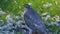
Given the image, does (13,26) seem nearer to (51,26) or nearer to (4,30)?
(4,30)

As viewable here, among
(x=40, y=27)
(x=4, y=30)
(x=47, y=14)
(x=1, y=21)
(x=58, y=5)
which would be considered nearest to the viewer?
(x=40, y=27)

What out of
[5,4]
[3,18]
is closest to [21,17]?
[3,18]

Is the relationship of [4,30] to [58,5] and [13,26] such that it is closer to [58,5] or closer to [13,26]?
[13,26]

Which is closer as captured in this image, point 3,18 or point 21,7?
point 3,18

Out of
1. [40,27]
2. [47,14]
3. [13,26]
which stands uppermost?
[47,14]

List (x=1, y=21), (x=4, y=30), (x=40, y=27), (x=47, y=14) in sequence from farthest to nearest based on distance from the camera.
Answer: (x=47, y=14) → (x=1, y=21) → (x=4, y=30) → (x=40, y=27)

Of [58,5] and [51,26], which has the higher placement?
[58,5]

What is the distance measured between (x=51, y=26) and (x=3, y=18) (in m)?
1.04

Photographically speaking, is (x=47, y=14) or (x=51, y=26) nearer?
(x=51, y=26)

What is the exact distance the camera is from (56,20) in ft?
22.5

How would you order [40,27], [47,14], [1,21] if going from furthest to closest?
[47,14]
[1,21]
[40,27]

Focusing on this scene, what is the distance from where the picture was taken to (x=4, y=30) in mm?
6211

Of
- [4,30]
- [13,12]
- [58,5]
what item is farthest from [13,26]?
[58,5]

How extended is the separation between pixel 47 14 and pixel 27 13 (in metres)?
0.88
